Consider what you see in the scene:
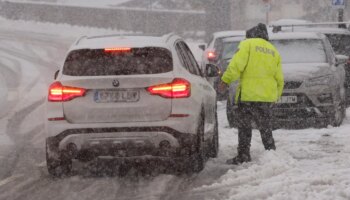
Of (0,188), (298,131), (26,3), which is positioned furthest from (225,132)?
(26,3)

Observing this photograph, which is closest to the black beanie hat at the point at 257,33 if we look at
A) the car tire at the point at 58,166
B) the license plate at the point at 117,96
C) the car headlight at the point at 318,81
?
the license plate at the point at 117,96

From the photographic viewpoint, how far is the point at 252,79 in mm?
9281

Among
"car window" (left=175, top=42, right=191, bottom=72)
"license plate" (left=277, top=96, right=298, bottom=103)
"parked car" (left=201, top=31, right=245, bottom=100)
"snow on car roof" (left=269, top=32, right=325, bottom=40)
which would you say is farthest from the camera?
"parked car" (left=201, top=31, right=245, bottom=100)

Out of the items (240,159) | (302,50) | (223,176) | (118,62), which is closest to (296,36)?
(302,50)

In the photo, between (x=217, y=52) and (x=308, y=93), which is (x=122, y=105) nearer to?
(x=308, y=93)

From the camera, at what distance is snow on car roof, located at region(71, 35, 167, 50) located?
8.30 m

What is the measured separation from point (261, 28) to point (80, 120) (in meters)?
2.76

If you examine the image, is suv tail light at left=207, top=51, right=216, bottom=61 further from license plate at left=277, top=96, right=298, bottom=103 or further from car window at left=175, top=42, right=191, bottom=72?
car window at left=175, top=42, right=191, bottom=72

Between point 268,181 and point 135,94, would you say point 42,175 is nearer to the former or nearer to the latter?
point 135,94

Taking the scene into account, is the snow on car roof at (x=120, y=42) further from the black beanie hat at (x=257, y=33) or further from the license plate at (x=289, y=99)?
the license plate at (x=289, y=99)

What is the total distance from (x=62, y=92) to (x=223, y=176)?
6.42 ft

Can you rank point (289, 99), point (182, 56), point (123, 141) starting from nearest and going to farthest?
point (123, 141)
point (182, 56)
point (289, 99)

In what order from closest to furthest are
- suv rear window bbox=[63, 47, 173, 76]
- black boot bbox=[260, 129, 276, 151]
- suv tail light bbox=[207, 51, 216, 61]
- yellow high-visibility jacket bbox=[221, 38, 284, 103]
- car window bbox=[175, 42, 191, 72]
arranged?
suv rear window bbox=[63, 47, 173, 76], car window bbox=[175, 42, 191, 72], yellow high-visibility jacket bbox=[221, 38, 284, 103], black boot bbox=[260, 129, 276, 151], suv tail light bbox=[207, 51, 216, 61]

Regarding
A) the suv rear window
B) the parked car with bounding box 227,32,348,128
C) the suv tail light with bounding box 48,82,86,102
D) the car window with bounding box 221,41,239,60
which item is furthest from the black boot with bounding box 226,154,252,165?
the car window with bounding box 221,41,239,60
